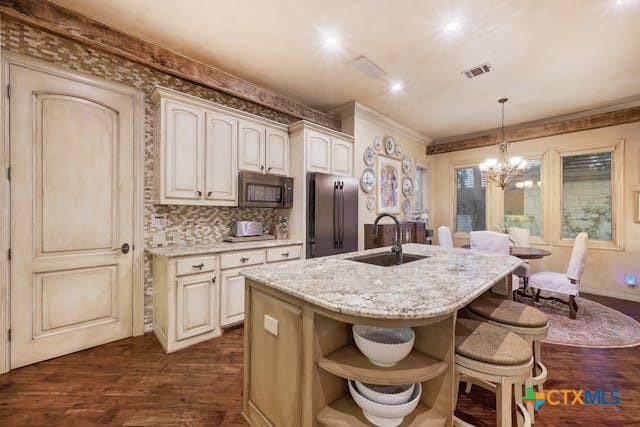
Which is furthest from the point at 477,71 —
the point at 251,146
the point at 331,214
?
the point at 251,146

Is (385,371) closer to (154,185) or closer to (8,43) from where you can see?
(154,185)

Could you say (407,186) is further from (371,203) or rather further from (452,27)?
(452,27)

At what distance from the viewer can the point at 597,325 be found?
3068mm

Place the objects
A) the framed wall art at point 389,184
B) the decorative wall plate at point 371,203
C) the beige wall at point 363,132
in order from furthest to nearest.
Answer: the framed wall art at point 389,184 → the decorative wall plate at point 371,203 → the beige wall at point 363,132

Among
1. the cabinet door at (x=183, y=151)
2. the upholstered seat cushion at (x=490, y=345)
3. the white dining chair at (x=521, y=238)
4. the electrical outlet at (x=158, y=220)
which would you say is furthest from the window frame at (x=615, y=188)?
the electrical outlet at (x=158, y=220)

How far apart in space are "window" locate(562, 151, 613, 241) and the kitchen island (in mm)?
4460

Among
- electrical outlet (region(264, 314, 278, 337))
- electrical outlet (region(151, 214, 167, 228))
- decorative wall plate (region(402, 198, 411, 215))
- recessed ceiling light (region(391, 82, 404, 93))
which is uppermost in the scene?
recessed ceiling light (region(391, 82, 404, 93))

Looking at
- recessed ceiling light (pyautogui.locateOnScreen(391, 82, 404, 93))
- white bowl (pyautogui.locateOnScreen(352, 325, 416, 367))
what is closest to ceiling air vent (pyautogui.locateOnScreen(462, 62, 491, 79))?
recessed ceiling light (pyautogui.locateOnScreen(391, 82, 404, 93))

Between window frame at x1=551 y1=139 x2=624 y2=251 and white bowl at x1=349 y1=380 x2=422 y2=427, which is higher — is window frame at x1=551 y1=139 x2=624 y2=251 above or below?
above

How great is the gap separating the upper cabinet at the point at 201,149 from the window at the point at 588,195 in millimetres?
5095

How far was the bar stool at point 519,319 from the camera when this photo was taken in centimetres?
158

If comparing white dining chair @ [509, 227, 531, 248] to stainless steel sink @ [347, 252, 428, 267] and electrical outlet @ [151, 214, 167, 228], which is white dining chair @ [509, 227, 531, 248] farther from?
electrical outlet @ [151, 214, 167, 228]

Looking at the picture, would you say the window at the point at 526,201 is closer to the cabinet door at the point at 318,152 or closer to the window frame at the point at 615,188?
the window frame at the point at 615,188

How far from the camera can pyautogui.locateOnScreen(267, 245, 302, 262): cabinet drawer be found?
10.4 feet
